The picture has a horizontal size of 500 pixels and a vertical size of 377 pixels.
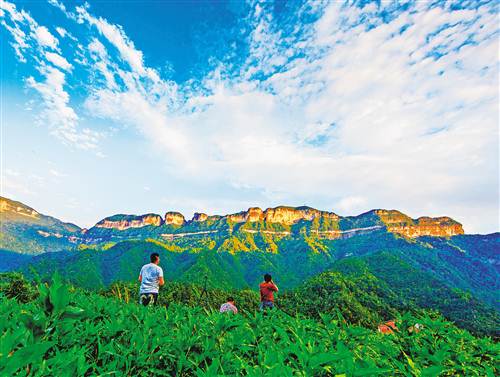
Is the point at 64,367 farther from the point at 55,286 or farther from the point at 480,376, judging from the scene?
the point at 480,376

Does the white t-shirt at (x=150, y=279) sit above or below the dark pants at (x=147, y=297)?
above

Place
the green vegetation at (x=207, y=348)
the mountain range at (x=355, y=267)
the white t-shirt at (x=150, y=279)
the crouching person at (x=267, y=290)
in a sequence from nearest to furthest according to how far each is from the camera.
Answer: the green vegetation at (x=207, y=348) → the white t-shirt at (x=150, y=279) → the crouching person at (x=267, y=290) → the mountain range at (x=355, y=267)

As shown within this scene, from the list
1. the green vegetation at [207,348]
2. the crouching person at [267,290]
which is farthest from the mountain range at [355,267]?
the green vegetation at [207,348]

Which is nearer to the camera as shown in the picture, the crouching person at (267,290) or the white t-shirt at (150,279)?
the white t-shirt at (150,279)

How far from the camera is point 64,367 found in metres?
1.52

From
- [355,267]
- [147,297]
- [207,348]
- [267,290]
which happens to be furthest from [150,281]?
[355,267]

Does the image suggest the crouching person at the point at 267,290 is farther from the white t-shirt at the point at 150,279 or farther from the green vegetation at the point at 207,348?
the green vegetation at the point at 207,348

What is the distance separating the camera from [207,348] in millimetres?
2217

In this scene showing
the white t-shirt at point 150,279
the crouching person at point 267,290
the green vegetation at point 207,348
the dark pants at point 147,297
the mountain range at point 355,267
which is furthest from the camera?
the mountain range at point 355,267

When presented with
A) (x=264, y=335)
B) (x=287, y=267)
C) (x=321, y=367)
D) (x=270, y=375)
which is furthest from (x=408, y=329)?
(x=287, y=267)

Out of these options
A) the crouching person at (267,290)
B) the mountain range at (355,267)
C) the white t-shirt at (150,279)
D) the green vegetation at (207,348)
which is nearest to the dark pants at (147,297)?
the white t-shirt at (150,279)

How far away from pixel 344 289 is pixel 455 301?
108 ft

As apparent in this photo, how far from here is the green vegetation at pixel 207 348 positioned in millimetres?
1522

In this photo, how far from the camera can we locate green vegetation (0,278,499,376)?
1522 mm
